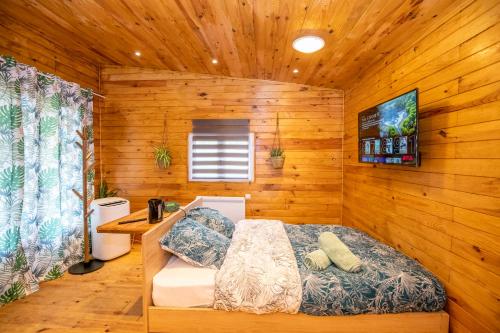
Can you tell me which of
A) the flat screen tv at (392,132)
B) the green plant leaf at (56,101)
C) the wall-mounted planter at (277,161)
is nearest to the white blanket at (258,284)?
the flat screen tv at (392,132)

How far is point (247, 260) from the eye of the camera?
1.83m

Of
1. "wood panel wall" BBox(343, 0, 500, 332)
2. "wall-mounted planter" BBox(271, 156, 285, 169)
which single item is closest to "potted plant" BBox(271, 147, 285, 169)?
"wall-mounted planter" BBox(271, 156, 285, 169)

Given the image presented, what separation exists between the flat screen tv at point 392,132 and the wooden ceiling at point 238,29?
2.04 ft

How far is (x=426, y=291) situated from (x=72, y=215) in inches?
153

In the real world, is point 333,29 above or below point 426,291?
above

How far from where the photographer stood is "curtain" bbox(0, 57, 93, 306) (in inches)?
88.8

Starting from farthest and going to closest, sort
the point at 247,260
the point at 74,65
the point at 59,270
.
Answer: the point at 74,65 < the point at 59,270 < the point at 247,260

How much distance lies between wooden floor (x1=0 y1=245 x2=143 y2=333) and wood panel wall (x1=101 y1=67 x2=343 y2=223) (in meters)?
1.39

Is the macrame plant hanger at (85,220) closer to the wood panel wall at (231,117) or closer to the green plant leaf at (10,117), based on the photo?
the green plant leaf at (10,117)

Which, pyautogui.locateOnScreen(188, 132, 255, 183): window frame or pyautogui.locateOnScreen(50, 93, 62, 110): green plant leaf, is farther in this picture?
pyautogui.locateOnScreen(188, 132, 255, 183): window frame

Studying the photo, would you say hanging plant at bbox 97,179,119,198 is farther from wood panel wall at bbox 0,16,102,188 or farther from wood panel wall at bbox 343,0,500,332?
wood panel wall at bbox 343,0,500,332

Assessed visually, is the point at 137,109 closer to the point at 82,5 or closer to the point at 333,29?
the point at 82,5

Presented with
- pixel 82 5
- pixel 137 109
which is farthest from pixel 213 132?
pixel 82 5

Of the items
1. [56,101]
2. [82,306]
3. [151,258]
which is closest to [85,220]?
[82,306]
